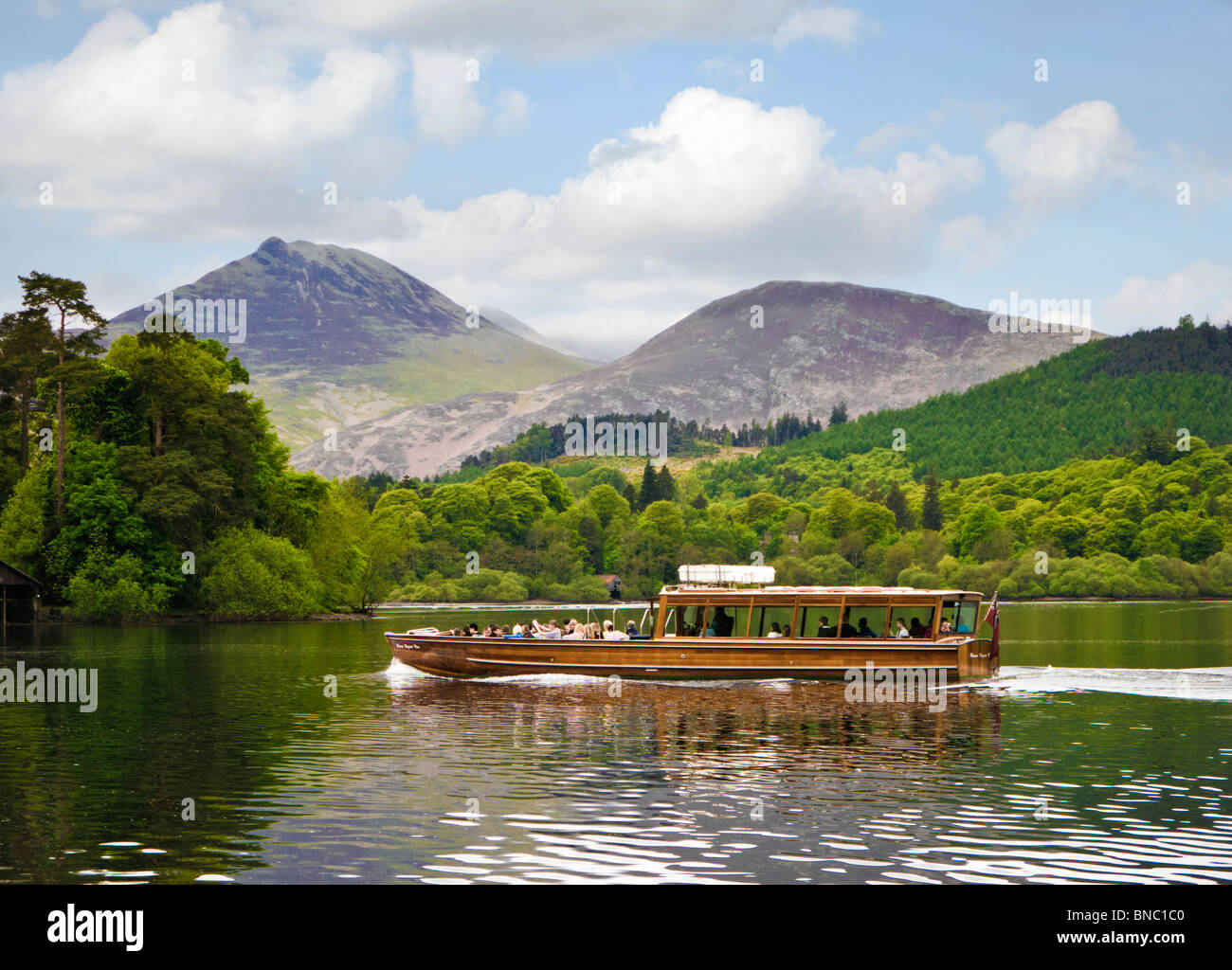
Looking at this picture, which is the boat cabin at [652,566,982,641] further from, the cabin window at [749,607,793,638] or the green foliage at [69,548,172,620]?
the green foliage at [69,548,172,620]

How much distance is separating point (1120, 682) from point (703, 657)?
16.7 m

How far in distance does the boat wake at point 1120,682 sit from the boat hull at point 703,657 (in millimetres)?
1465

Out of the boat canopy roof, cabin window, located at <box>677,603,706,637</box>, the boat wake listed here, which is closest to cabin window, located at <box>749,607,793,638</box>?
the boat canopy roof

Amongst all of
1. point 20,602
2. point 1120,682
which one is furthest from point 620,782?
point 20,602

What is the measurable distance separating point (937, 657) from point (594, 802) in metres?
26.9

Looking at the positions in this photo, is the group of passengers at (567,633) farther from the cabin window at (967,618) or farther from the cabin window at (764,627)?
the cabin window at (967,618)

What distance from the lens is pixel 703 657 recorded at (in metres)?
51.8

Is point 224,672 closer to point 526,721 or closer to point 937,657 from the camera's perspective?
point 526,721

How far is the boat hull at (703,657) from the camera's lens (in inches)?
1993

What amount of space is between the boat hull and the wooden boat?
0.04m

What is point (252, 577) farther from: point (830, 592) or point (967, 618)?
point (967, 618)

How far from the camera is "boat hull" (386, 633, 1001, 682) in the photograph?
50.6 metres

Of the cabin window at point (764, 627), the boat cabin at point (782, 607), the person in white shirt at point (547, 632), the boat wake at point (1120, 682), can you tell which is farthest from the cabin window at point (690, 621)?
the boat wake at point (1120, 682)
